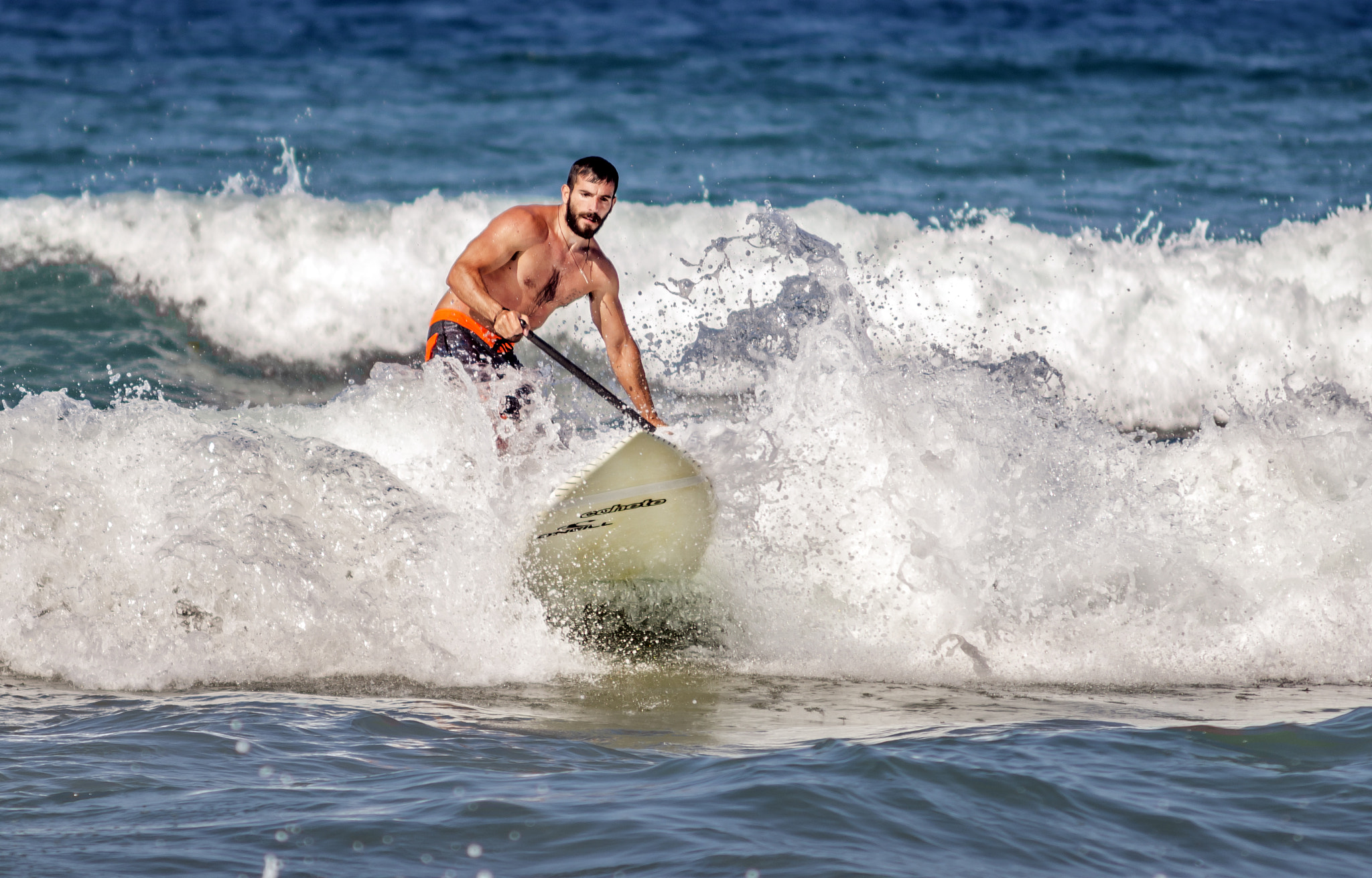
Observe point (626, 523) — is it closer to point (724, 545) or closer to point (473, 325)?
point (724, 545)

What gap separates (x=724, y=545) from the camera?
5797 millimetres

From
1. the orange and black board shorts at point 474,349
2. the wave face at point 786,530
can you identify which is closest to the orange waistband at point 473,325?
the orange and black board shorts at point 474,349

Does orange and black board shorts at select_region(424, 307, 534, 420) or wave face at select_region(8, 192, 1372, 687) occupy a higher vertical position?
orange and black board shorts at select_region(424, 307, 534, 420)

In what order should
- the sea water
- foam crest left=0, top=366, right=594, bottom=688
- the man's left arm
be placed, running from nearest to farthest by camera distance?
the sea water
foam crest left=0, top=366, right=594, bottom=688
the man's left arm

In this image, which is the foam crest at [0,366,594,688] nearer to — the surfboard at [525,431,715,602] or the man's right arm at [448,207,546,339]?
the surfboard at [525,431,715,602]

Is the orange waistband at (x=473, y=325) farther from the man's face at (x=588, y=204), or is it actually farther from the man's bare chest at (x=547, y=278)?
the man's face at (x=588, y=204)

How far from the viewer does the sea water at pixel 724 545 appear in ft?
11.4

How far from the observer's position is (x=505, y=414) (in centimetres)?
592

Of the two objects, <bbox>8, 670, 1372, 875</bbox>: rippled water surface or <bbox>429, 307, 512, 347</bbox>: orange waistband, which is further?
<bbox>429, 307, 512, 347</bbox>: orange waistband

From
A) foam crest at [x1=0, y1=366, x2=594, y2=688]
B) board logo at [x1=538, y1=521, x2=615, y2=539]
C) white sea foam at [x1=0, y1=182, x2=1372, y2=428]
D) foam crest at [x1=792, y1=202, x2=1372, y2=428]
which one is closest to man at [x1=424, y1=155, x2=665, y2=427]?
foam crest at [x1=0, y1=366, x2=594, y2=688]

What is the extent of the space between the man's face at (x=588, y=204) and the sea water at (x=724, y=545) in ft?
1.94

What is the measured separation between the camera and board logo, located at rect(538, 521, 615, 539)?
5441 millimetres

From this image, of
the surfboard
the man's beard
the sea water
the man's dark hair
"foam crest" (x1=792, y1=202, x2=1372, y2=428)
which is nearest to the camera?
the sea water

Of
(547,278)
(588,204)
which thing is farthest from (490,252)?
(588,204)
